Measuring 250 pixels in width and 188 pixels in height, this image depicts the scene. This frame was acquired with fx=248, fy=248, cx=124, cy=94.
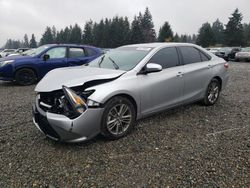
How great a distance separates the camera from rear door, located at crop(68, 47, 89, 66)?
9.40 metres

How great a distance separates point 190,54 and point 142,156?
9.53 ft

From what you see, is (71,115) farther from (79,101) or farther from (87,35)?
(87,35)

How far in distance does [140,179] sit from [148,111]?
1622 mm

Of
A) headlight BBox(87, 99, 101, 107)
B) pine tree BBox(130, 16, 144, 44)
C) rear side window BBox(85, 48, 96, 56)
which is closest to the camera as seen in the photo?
headlight BBox(87, 99, 101, 107)

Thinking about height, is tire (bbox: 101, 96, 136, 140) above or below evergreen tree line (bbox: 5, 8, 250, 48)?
below

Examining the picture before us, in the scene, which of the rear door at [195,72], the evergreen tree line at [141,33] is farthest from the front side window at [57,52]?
the evergreen tree line at [141,33]

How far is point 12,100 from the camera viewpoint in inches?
258

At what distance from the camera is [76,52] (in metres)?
9.59

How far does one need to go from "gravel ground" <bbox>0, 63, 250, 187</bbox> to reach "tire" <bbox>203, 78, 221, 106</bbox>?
2.60 ft

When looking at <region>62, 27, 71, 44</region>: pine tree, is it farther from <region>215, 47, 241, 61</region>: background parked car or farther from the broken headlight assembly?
the broken headlight assembly

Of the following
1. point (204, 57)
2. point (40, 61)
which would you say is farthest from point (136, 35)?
point (204, 57)

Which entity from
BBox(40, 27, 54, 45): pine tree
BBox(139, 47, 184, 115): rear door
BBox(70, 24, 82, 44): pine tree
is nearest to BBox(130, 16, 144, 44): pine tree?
BBox(70, 24, 82, 44): pine tree

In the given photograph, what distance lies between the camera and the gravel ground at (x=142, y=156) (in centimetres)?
292

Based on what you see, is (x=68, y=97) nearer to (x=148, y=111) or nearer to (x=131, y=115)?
(x=131, y=115)
